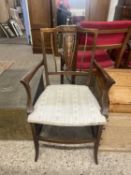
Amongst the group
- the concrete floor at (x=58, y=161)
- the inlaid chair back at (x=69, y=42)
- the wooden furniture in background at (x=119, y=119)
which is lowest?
the concrete floor at (x=58, y=161)

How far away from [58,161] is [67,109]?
527 millimetres

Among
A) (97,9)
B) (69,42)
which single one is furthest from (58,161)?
(97,9)

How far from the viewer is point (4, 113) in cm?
134

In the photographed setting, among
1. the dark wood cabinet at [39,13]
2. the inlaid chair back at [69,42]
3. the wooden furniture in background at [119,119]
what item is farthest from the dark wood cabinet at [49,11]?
the wooden furniture in background at [119,119]

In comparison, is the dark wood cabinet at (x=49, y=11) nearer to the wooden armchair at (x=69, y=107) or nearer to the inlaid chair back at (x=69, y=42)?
the inlaid chair back at (x=69, y=42)

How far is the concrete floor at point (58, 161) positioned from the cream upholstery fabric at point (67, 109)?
49 cm

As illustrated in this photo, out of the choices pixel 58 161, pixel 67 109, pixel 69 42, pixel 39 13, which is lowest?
pixel 58 161

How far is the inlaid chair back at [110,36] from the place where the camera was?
1.52m

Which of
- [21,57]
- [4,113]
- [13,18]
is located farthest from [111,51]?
[13,18]

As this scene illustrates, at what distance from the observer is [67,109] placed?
3.69 feet

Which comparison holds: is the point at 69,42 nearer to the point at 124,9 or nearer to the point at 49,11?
the point at 124,9

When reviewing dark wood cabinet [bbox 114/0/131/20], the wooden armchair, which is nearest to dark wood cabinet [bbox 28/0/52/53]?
dark wood cabinet [bbox 114/0/131/20]

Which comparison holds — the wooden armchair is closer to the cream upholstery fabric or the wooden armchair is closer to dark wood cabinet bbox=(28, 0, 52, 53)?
the cream upholstery fabric

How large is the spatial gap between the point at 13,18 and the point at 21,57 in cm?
252
